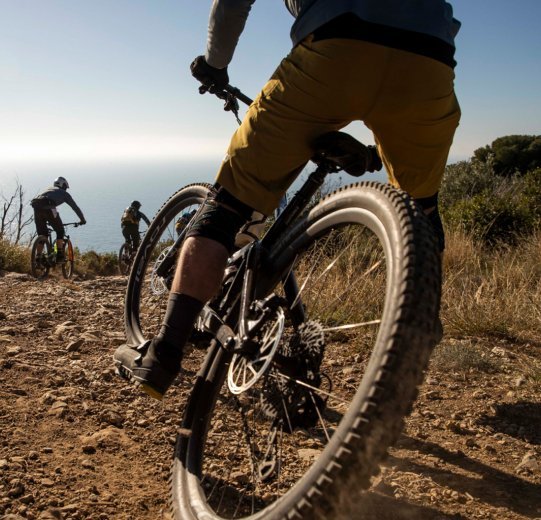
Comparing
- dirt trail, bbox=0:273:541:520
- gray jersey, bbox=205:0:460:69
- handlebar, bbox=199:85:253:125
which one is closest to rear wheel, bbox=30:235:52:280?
dirt trail, bbox=0:273:541:520

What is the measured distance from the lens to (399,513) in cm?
193

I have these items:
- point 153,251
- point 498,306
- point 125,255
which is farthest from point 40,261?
point 498,306

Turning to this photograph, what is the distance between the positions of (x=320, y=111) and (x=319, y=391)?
85 cm

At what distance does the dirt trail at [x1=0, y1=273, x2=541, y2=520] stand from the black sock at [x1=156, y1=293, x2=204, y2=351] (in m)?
0.57

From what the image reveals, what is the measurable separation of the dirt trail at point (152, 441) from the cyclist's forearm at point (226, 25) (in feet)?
5.42

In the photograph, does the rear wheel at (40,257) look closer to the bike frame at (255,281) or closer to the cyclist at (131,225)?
the cyclist at (131,225)

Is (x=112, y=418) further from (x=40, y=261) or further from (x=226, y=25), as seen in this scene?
(x=40, y=261)

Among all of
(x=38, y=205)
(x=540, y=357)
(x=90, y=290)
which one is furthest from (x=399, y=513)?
(x=38, y=205)

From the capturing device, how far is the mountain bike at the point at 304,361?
4.02 feet

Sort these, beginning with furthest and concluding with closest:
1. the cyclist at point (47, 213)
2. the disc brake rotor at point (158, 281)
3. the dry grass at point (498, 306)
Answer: the cyclist at point (47, 213) → the dry grass at point (498, 306) → the disc brake rotor at point (158, 281)

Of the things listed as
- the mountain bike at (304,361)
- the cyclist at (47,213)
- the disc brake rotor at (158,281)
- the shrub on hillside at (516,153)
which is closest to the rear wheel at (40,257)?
the cyclist at (47,213)

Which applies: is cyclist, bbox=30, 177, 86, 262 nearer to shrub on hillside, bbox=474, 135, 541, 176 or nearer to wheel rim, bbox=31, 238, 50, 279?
wheel rim, bbox=31, 238, 50, 279

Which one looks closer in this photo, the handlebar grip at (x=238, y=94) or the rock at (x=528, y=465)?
the rock at (x=528, y=465)

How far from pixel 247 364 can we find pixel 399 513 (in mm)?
725
